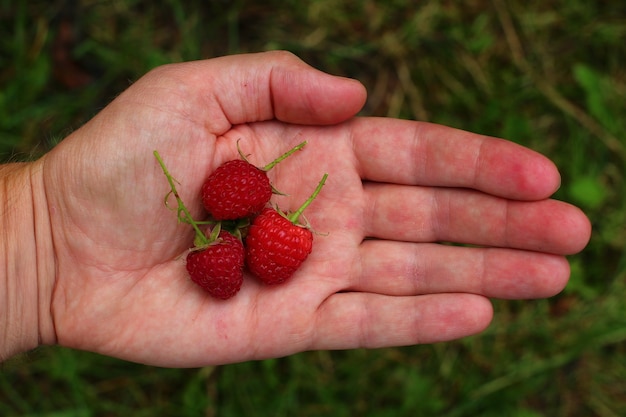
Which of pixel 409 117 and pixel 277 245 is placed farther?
pixel 409 117

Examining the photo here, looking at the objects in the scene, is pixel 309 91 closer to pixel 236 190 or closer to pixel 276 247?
pixel 236 190

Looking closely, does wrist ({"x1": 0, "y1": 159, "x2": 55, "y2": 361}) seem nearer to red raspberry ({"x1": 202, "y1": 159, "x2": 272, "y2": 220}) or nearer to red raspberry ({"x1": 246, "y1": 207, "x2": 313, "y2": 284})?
red raspberry ({"x1": 202, "y1": 159, "x2": 272, "y2": 220})

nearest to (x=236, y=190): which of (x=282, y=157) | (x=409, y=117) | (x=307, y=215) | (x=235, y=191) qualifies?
(x=235, y=191)

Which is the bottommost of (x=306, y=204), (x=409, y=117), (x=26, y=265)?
(x=409, y=117)

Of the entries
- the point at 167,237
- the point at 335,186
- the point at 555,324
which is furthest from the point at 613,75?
the point at 167,237

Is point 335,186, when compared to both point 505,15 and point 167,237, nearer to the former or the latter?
point 167,237

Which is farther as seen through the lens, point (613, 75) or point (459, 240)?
point (613, 75)

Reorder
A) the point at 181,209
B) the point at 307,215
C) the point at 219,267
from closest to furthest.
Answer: the point at 219,267
the point at 181,209
the point at 307,215
